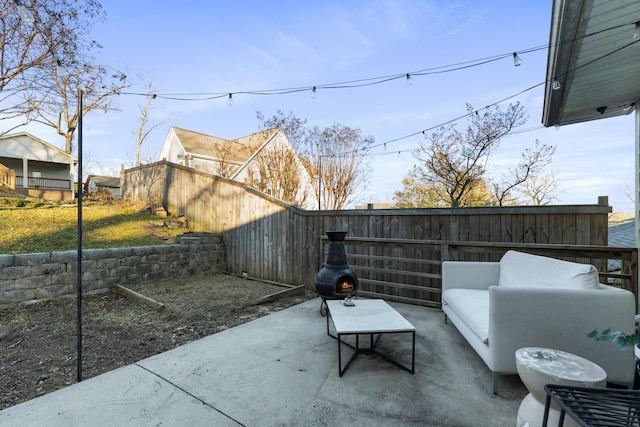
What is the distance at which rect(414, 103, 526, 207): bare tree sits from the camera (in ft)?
24.8

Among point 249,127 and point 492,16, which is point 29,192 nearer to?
point 249,127

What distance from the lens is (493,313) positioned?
2.01 metres

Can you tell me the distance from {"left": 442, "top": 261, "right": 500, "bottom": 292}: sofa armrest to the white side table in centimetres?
165

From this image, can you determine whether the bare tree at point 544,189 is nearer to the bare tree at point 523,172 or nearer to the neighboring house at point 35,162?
the bare tree at point 523,172

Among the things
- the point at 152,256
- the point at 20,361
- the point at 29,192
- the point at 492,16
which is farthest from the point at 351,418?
the point at 29,192

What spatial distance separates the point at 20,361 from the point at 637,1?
5.60m

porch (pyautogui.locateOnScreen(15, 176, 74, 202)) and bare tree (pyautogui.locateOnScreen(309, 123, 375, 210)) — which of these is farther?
porch (pyautogui.locateOnScreen(15, 176, 74, 202))

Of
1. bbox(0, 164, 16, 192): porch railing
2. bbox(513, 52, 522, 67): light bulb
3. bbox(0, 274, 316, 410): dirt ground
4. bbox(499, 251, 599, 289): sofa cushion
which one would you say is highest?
bbox(513, 52, 522, 67): light bulb

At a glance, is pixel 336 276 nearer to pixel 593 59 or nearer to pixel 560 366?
pixel 560 366

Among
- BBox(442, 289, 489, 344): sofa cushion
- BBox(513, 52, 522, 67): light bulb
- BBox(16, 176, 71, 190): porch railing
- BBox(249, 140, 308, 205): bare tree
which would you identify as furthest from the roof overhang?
BBox(16, 176, 71, 190): porch railing

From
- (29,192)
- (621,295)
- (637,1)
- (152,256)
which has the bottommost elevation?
(152,256)

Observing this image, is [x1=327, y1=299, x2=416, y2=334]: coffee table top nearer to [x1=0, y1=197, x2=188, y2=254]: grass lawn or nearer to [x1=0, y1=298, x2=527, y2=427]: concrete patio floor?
[x1=0, y1=298, x2=527, y2=427]: concrete patio floor

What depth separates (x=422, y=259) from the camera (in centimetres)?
405

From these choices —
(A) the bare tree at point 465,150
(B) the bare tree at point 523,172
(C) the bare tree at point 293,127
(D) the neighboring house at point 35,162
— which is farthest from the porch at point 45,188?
(B) the bare tree at point 523,172
